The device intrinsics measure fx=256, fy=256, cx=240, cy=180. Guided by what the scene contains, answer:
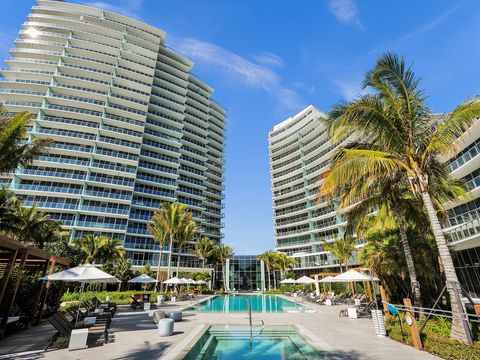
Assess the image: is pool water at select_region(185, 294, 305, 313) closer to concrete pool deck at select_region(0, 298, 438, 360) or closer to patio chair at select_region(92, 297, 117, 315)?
patio chair at select_region(92, 297, 117, 315)

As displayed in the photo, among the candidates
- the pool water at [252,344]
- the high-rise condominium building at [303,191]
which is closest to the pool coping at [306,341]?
the pool water at [252,344]

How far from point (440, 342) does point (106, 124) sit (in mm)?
62452

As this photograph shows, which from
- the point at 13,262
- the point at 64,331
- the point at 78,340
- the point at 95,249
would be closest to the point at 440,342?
the point at 78,340

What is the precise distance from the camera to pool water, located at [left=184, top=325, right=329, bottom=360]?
9.15 metres

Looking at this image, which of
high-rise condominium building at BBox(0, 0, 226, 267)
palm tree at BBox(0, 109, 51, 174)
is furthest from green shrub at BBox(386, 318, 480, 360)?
high-rise condominium building at BBox(0, 0, 226, 267)

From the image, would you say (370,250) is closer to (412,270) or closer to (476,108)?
(412,270)

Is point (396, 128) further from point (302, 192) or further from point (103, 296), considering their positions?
point (302, 192)

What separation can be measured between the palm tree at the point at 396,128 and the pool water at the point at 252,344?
6.14 metres

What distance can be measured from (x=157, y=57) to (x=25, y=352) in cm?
7477

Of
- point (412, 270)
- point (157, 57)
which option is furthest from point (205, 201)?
point (412, 270)

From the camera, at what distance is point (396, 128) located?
33.3 ft

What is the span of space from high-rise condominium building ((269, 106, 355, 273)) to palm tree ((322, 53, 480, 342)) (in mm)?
45010

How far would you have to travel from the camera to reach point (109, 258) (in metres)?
36.2

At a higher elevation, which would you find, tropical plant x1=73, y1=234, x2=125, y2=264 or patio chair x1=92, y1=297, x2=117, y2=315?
tropical plant x1=73, y1=234, x2=125, y2=264
